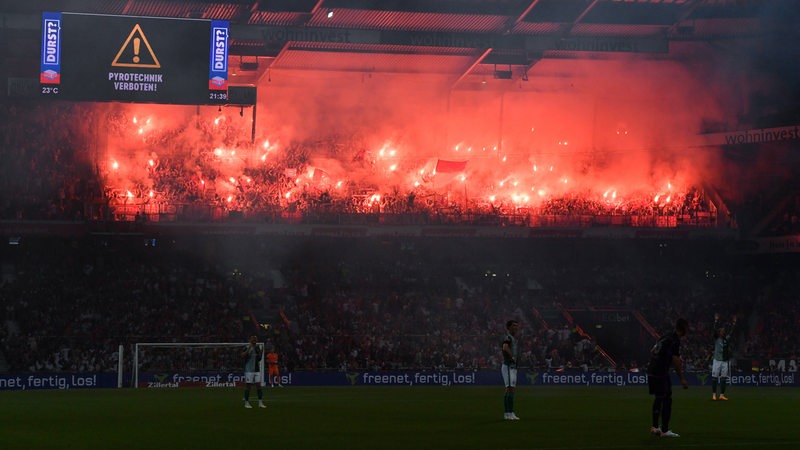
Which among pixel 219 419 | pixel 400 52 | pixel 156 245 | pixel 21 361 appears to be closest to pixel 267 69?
pixel 400 52

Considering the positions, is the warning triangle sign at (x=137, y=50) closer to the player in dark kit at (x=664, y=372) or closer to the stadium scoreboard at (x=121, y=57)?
the stadium scoreboard at (x=121, y=57)

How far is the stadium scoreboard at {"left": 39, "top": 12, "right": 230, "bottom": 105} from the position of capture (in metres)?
27.5

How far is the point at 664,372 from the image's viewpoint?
15688 millimetres

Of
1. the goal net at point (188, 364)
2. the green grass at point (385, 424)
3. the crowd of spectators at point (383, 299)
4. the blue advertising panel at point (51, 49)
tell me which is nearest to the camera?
the green grass at point (385, 424)

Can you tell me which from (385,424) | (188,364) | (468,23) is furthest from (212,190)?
(385,424)

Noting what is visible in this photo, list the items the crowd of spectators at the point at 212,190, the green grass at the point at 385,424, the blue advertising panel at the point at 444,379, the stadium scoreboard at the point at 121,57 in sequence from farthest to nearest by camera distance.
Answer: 1. the crowd of spectators at the point at 212,190
2. the blue advertising panel at the point at 444,379
3. the stadium scoreboard at the point at 121,57
4. the green grass at the point at 385,424

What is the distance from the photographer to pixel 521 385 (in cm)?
4097

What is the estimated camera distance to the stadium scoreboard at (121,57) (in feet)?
90.4

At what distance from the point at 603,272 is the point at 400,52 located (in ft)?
49.2

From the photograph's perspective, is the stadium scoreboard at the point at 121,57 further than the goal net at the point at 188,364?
No

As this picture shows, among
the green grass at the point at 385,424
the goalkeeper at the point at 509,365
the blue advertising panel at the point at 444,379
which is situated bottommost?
the blue advertising panel at the point at 444,379

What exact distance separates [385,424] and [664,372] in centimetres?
529

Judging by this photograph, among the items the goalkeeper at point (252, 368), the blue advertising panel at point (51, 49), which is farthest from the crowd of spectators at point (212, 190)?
the goalkeeper at point (252, 368)

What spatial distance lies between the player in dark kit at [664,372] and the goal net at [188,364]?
82.0ft
